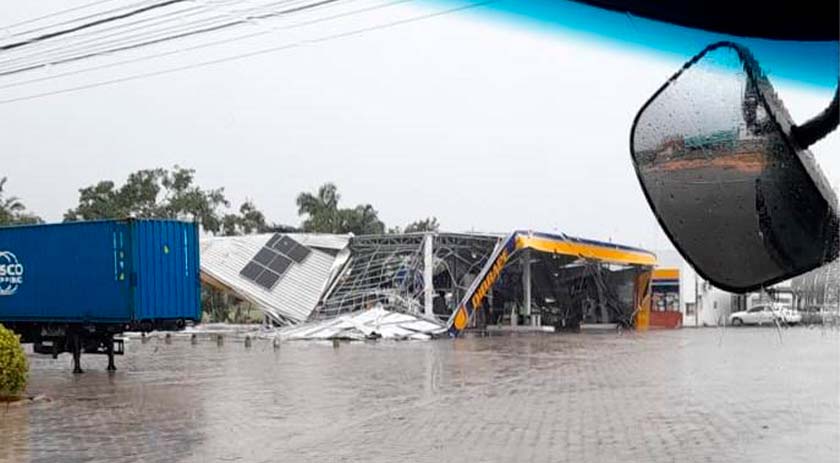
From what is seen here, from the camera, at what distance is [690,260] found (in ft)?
6.69

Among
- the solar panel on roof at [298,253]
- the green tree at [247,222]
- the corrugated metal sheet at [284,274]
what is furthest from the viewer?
the green tree at [247,222]

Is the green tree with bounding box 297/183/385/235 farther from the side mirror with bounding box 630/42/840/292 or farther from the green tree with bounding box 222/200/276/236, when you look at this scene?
the side mirror with bounding box 630/42/840/292

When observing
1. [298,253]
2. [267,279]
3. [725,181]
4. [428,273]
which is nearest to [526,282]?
[428,273]

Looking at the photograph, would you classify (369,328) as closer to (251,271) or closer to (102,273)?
(251,271)

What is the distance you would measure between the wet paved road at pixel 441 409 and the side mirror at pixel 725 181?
6.12 ft

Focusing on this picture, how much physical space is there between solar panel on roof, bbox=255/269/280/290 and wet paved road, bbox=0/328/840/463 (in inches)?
452

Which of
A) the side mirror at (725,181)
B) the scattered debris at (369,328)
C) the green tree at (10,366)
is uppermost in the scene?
the side mirror at (725,181)

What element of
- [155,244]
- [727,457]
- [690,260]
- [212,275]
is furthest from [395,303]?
[690,260]

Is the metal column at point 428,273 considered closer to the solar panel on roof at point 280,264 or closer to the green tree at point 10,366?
the solar panel on roof at point 280,264

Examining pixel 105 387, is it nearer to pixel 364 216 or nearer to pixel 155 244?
pixel 155 244

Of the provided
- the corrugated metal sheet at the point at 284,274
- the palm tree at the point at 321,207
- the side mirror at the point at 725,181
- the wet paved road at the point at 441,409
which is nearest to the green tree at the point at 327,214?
the palm tree at the point at 321,207

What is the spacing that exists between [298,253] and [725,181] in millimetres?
32623

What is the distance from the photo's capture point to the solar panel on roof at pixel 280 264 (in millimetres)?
33656

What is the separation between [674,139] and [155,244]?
16.6 meters
